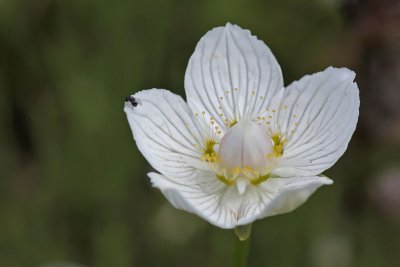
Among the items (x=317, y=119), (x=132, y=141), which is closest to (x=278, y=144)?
(x=317, y=119)

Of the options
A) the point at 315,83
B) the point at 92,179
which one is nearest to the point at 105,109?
the point at 92,179

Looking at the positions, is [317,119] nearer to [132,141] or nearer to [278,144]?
[278,144]

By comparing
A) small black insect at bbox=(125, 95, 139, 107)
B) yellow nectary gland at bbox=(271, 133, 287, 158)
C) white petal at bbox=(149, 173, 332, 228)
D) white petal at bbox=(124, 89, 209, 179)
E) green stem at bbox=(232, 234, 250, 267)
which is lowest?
green stem at bbox=(232, 234, 250, 267)

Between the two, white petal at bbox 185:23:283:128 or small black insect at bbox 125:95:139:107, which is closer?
small black insect at bbox 125:95:139:107

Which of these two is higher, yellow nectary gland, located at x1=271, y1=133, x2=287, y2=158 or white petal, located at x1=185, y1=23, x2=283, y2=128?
white petal, located at x1=185, y1=23, x2=283, y2=128

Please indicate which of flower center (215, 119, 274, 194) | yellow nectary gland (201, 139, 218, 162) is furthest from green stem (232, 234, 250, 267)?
yellow nectary gland (201, 139, 218, 162)

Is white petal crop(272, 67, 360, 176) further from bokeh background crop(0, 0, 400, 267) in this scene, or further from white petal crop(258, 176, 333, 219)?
bokeh background crop(0, 0, 400, 267)

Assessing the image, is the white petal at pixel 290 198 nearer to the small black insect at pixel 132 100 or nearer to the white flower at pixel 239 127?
the white flower at pixel 239 127
